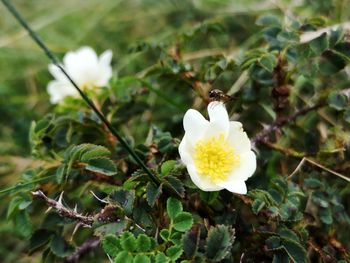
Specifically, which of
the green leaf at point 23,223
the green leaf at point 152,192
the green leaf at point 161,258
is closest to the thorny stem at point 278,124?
the green leaf at point 152,192

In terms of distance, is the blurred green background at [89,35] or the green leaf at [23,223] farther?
the blurred green background at [89,35]

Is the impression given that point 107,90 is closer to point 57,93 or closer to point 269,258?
point 57,93

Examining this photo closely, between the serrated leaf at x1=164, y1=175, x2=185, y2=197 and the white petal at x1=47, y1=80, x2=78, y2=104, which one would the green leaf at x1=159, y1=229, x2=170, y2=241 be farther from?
the white petal at x1=47, y1=80, x2=78, y2=104

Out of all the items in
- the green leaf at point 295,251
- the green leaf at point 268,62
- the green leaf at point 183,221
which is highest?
the green leaf at point 183,221

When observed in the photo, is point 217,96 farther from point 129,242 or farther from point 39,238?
point 39,238

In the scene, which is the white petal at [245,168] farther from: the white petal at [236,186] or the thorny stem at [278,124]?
the thorny stem at [278,124]

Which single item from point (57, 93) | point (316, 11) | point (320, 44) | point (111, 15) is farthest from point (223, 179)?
point (111, 15)
